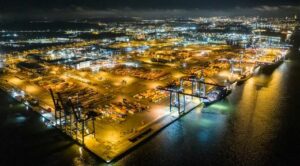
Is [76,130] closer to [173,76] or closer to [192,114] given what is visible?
[192,114]

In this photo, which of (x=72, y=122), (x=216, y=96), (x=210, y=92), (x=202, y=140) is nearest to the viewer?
A: (x=202, y=140)

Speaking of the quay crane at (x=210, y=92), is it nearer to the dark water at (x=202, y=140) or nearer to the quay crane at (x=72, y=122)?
the dark water at (x=202, y=140)

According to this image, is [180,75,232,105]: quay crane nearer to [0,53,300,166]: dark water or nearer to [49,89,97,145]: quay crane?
[0,53,300,166]: dark water

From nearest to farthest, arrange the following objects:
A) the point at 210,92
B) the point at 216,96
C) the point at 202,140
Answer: the point at 202,140, the point at 216,96, the point at 210,92

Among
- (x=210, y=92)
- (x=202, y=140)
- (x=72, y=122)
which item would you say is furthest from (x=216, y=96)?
(x=72, y=122)

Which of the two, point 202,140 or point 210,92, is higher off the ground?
point 210,92

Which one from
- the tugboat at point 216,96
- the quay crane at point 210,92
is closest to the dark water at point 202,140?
the tugboat at point 216,96

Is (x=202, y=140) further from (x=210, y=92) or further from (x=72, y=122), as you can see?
(x=72, y=122)

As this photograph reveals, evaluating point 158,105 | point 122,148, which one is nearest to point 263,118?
point 158,105

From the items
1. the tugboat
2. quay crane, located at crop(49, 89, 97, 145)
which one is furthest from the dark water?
quay crane, located at crop(49, 89, 97, 145)
